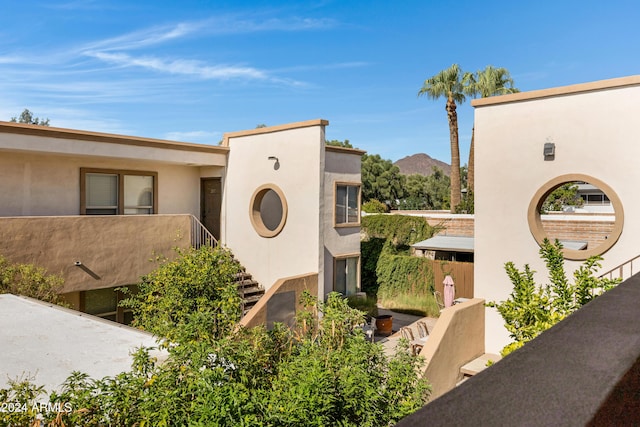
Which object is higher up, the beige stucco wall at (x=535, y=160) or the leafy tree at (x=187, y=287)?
the beige stucco wall at (x=535, y=160)

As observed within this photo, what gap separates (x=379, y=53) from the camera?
144ft

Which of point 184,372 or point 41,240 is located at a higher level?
point 41,240

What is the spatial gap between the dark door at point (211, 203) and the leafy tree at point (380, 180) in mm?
35808

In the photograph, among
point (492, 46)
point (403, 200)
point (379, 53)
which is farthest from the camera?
point (403, 200)

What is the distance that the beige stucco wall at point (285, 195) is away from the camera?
15250mm

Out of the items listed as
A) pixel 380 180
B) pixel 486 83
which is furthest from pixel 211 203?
pixel 380 180

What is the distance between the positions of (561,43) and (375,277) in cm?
1980

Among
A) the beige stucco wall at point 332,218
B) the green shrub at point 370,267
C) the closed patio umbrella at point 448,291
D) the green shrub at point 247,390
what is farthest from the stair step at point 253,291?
the green shrub at point 247,390

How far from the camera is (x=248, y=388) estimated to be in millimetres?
4719

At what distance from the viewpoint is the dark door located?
59.9 ft

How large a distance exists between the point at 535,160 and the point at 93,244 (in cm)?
1235

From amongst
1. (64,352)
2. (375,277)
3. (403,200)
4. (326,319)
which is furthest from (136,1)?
(403,200)

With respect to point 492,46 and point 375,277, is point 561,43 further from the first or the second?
point 375,277

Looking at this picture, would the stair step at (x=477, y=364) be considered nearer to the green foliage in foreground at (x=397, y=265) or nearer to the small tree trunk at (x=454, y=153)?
the green foliage in foreground at (x=397, y=265)
